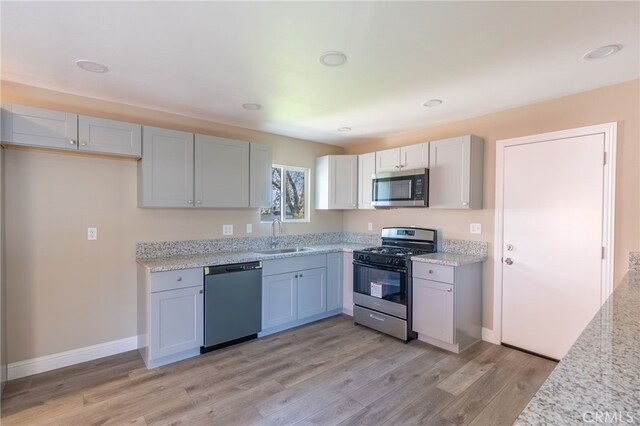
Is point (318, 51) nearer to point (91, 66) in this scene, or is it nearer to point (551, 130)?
point (91, 66)

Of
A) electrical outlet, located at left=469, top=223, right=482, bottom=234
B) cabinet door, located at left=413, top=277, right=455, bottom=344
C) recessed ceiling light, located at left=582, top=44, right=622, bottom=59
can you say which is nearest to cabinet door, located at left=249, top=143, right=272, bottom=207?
cabinet door, located at left=413, top=277, right=455, bottom=344

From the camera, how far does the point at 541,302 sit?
116 inches

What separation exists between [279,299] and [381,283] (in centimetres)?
118

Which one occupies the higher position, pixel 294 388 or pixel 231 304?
pixel 231 304

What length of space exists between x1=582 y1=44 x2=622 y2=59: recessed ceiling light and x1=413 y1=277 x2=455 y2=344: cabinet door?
2.07 m

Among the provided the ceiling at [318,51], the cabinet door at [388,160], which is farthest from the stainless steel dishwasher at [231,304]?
the cabinet door at [388,160]

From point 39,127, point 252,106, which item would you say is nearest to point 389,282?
point 252,106

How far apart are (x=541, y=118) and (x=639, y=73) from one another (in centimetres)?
70

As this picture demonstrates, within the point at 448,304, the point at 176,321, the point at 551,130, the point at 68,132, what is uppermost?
the point at 551,130

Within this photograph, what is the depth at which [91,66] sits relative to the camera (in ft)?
7.39

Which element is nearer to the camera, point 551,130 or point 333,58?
point 333,58

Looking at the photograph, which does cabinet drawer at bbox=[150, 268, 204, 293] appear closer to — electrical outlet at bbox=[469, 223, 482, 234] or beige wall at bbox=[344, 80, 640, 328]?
beige wall at bbox=[344, 80, 640, 328]

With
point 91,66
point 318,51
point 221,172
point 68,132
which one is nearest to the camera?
point 318,51

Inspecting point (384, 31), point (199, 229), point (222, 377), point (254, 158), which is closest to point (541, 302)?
point (384, 31)
